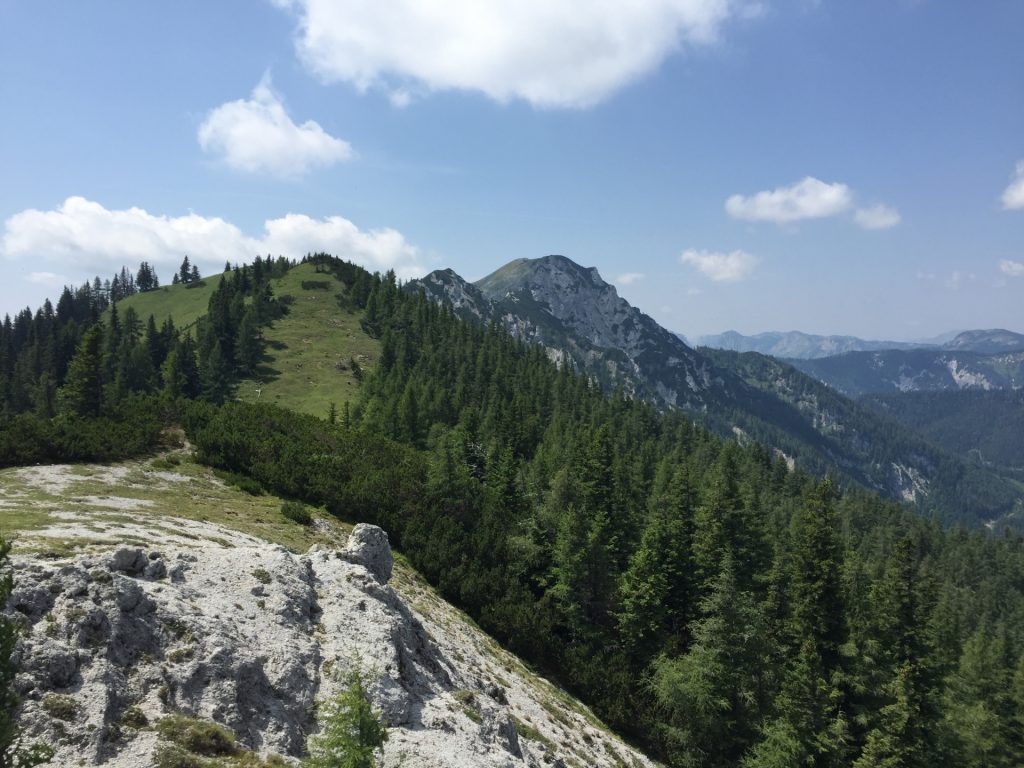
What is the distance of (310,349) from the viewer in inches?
5399

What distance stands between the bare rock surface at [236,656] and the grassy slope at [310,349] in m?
81.8

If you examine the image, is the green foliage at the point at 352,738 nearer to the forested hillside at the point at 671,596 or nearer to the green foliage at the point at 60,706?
the green foliage at the point at 60,706

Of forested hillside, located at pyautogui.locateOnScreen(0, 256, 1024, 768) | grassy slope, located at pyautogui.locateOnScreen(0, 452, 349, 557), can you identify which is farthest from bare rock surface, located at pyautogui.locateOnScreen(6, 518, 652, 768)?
forested hillside, located at pyautogui.locateOnScreen(0, 256, 1024, 768)

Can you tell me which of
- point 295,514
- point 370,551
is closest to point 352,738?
point 370,551

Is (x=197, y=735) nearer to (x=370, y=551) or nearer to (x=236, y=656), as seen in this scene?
(x=236, y=656)

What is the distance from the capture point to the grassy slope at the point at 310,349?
112938mm

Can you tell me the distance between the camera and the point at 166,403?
55.6m

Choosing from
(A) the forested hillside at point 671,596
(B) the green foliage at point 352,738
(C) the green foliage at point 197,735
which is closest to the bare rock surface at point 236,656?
(C) the green foliage at point 197,735

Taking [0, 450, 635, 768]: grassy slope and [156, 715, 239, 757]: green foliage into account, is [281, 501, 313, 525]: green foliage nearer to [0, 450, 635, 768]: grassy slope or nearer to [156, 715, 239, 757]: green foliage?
[0, 450, 635, 768]: grassy slope

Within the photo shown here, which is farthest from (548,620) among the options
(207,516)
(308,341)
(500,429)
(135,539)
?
(308,341)

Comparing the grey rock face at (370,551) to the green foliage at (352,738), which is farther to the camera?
the grey rock face at (370,551)

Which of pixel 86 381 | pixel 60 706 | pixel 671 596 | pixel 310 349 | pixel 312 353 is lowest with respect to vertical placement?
pixel 671 596

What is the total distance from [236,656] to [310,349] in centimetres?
12723

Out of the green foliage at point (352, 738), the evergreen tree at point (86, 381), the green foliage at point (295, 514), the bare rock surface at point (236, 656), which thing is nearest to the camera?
the green foliage at point (352, 738)
